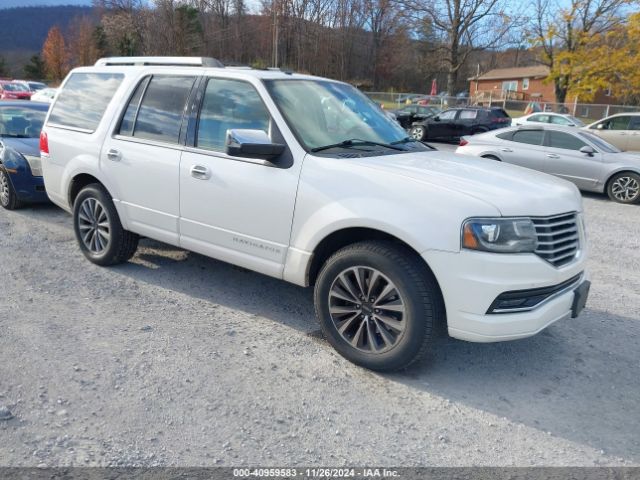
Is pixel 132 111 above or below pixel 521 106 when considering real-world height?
below

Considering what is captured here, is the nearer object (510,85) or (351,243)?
(351,243)

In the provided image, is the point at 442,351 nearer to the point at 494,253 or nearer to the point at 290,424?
the point at 494,253

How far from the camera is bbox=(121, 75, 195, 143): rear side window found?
4.48 metres

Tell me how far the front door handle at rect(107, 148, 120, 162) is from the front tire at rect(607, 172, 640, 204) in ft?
31.5

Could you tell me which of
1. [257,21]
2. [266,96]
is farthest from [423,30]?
[266,96]

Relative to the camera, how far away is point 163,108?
4617 millimetres

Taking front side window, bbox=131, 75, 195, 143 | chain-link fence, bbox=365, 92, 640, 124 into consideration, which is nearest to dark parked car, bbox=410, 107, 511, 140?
chain-link fence, bbox=365, 92, 640, 124

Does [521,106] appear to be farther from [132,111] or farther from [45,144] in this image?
[132,111]

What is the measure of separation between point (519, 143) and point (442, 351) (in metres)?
8.99

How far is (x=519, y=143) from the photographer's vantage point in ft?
38.4

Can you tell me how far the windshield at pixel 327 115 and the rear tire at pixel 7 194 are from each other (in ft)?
16.6

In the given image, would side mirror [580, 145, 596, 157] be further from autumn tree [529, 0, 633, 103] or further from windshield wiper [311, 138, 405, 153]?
autumn tree [529, 0, 633, 103]

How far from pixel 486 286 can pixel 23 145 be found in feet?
22.8

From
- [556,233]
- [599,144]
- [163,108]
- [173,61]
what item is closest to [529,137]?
[599,144]
